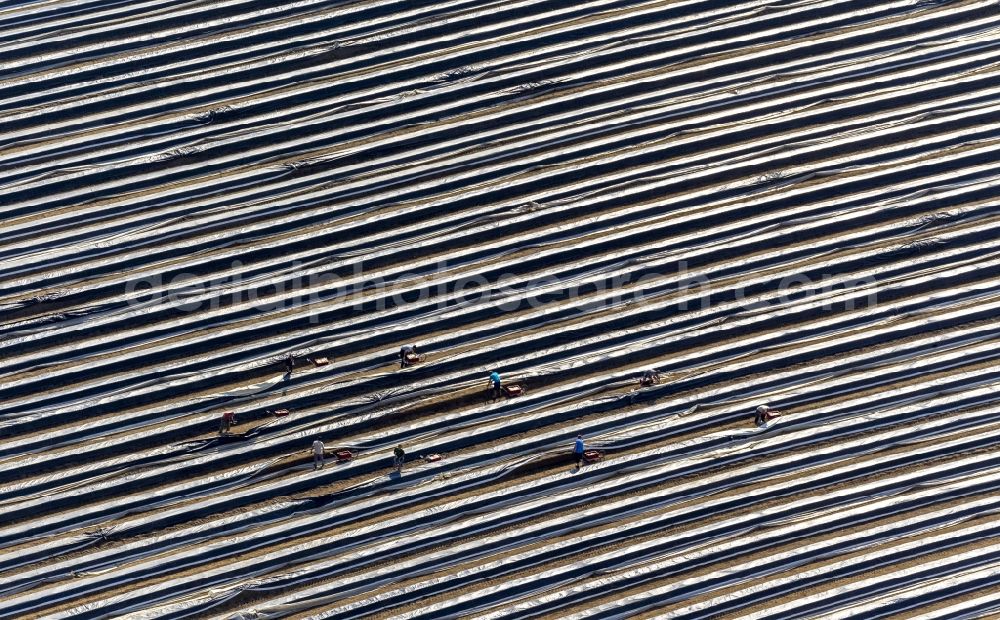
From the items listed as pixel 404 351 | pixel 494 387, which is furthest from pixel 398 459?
pixel 494 387

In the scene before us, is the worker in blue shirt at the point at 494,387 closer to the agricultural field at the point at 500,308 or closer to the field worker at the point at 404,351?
Answer: the agricultural field at the point at 500,308

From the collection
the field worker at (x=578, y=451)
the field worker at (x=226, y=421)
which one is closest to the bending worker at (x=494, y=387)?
the field worker at (x=578, y=451)

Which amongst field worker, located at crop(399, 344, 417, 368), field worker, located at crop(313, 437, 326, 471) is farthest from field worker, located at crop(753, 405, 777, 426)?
field worker, located at crop(313, 437, 326, 471)

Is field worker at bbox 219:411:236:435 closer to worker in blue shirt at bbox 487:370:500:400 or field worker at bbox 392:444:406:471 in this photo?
field worker at bbox 392:444:406:471

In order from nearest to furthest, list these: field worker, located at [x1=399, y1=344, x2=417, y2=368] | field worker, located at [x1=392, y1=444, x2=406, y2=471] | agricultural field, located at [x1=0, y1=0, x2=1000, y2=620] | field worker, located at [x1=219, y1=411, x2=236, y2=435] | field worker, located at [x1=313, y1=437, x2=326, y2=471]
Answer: agricultural field, located at [x1=0, y1=0, x2=1000, y2=620], field worker, located at [x1=313, y1=437, x2=326, y2=471], field worker, located at [x1=392, y1=444, x2=406, y2=471], field worker, located at [x1=219, y1=411, x2=236, y2=435], field worker, located at [x1=399, y1=344, x2=417, y2=368]

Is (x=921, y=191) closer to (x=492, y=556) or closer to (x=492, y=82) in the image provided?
(x=492, y=82)

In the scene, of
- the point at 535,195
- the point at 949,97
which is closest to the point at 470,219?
the point at 535,195
